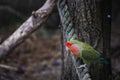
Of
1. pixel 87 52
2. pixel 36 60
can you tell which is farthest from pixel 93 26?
pixel 36 60

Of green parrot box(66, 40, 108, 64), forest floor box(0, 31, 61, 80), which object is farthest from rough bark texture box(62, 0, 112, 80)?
forest floor box(0, 31, 61, 80)

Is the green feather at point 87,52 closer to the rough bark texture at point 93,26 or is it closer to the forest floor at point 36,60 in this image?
the rough bark texture at point 93,26

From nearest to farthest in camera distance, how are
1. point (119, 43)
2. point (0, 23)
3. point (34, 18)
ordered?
1. point (34, 18)
2. point (119, 43)
3. point (0, 23)

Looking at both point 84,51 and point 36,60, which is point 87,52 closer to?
point 84,51

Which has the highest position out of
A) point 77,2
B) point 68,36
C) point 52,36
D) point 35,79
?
point 77,2

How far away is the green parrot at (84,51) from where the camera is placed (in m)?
2.63

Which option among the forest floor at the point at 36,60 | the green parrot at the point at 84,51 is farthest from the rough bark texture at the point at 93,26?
the forest floor at the point at 36,60

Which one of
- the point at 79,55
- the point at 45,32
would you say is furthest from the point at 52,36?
the point at 79,55

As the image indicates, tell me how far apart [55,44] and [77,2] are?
3.21 m

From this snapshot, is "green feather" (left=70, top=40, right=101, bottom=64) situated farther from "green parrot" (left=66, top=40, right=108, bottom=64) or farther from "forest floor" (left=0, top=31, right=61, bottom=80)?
"forest floor" (left=0, top=31, right=61, bottom=80)

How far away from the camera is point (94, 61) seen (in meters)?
2.85

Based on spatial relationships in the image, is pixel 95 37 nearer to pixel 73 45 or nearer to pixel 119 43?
pixel 73 45

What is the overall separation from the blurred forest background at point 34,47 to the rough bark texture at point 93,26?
188 cm

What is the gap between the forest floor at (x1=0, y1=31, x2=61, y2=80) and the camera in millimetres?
5070
